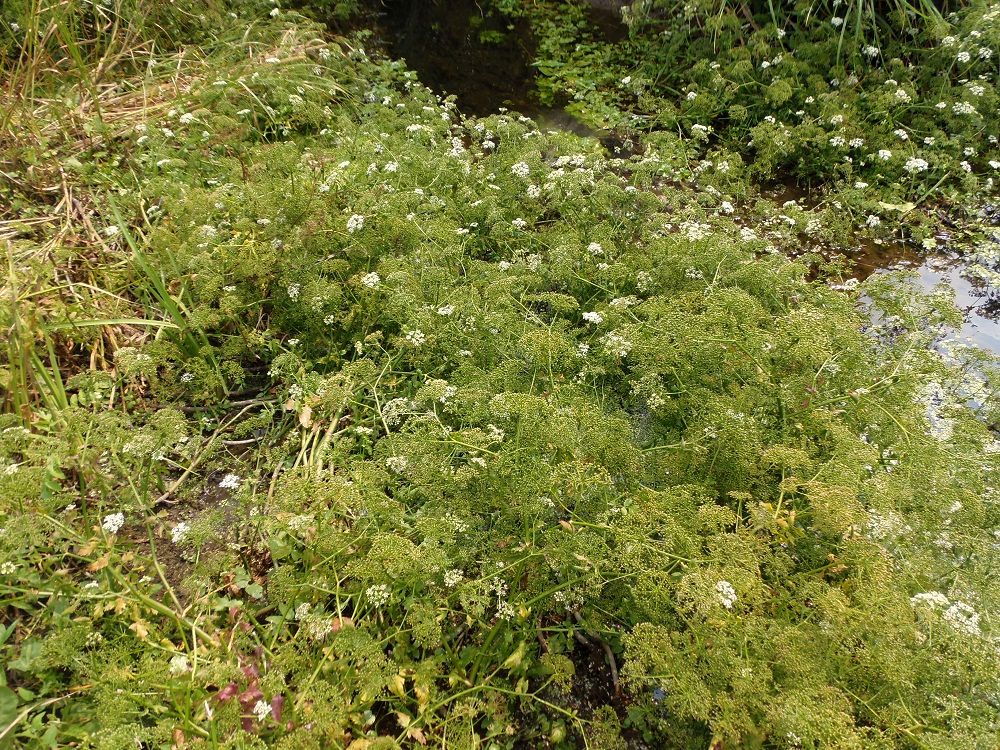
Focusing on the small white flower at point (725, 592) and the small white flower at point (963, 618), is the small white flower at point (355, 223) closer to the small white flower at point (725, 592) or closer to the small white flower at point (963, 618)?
the small white flower at point (725, 592)

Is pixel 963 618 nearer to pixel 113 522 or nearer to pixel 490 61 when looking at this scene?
pixel 113 522

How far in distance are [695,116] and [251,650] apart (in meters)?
5.62

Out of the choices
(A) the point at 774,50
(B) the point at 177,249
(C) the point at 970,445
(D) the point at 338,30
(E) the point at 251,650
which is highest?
(A) the point at 774,50

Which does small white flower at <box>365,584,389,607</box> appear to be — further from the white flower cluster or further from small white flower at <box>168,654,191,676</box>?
the white flower cluster

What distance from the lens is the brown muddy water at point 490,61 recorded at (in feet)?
14.9

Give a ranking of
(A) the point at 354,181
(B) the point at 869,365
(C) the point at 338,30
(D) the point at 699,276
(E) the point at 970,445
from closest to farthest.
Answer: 1. (E) the point at 970,445
2. (B) the point at 869,365
3. (D) the point at 699,276
4. (A) the point at 354,181
5. (C) the point at 338,30

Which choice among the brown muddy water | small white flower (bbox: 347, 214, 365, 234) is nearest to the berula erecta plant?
small white flower (bbox: 347, 214, 365, 234)

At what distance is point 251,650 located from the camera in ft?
7.50

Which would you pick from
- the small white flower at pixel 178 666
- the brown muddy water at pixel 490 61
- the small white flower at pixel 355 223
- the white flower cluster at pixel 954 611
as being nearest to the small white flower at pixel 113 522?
the small white flower at pixel 178 666

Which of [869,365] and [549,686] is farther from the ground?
[869,365]

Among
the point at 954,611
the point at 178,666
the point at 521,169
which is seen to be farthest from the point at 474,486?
the point at 521,169

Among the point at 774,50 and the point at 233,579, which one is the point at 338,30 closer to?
the point at 774,50

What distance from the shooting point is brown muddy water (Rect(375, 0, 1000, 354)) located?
4543 millimetres

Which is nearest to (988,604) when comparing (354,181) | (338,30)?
(354,181)
